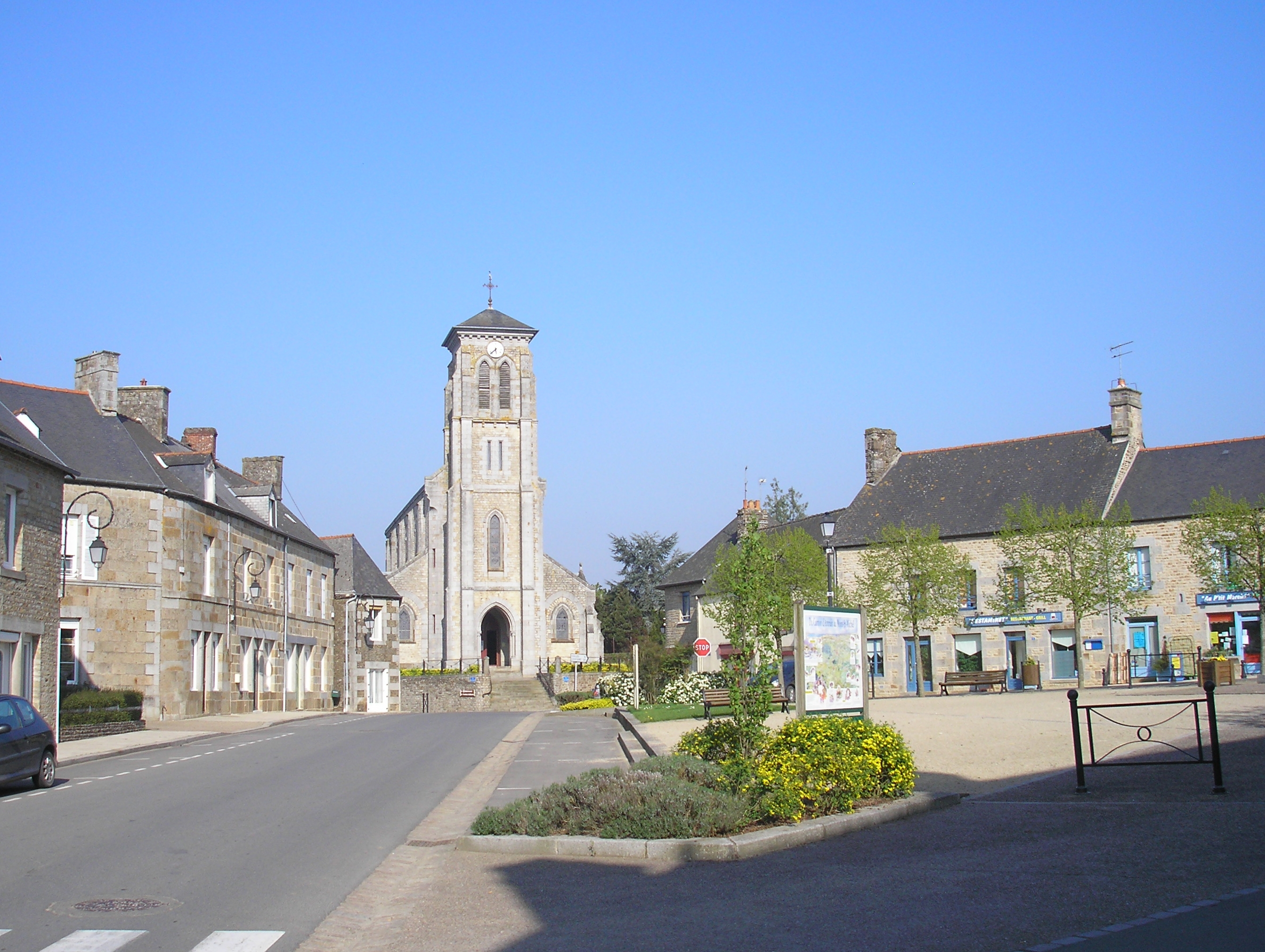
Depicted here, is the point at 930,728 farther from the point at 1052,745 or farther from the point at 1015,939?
the point at 1015,939

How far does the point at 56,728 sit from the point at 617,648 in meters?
65.7

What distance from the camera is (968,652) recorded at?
1689 inches

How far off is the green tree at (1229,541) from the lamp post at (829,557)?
10417mm

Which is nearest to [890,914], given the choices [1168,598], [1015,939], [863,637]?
[1015,939]

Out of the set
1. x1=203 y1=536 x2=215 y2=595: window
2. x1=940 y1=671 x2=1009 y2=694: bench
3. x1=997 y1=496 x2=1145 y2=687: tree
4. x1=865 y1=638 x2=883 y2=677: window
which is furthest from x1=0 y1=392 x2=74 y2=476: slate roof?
x1=865 y1=638 x2=883 y2=677: window

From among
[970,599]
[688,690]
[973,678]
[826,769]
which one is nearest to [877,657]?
[970,599]

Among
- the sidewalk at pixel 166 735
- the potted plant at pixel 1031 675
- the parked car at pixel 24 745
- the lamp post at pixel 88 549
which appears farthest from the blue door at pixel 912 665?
the parked car at pixel 24 745

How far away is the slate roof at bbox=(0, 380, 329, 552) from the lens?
90.0 ft

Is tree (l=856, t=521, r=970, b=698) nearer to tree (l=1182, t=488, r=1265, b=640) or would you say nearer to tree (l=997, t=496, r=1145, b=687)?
tree (l=997, t=496, r=1145, b=687)

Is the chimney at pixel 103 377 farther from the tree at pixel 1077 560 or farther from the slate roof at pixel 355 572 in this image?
the tree at pixel 1077 560

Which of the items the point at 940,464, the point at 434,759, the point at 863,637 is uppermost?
the point at 940,464

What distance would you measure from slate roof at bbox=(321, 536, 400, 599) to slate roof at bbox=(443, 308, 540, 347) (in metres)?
18.0

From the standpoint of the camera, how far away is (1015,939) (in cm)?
588

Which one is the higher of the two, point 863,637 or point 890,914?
point 863,637
